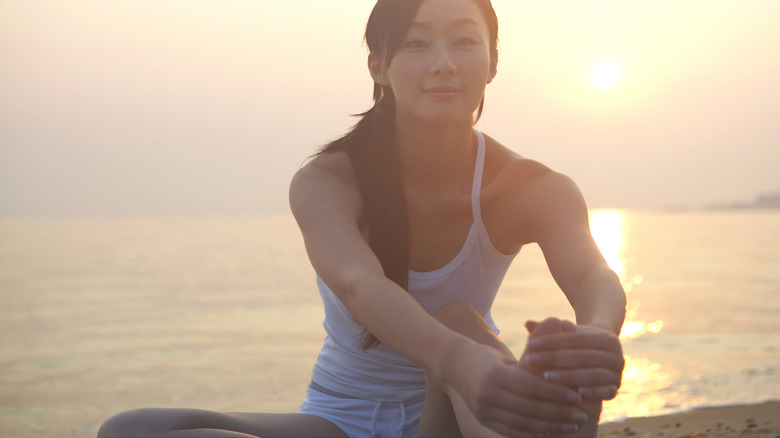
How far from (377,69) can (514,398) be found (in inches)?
60.7

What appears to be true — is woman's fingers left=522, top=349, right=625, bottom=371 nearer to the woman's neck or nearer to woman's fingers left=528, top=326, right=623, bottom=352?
woman's fingers left=528, top=326, right=623, bottom=352

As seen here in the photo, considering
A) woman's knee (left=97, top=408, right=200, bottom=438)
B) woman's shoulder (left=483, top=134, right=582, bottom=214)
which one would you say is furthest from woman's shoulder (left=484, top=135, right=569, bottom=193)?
woman's knee (left=97, top=408, right=200, bottom=438)

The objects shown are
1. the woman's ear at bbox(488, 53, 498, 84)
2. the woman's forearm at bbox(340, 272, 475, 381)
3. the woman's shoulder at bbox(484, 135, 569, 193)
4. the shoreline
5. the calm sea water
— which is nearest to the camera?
the woman's forearm at bbox(340, 272, 475, 381)

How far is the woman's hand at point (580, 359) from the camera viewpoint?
1.86 metres

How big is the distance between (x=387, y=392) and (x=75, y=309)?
→ 528 inches

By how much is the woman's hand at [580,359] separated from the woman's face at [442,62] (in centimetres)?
110

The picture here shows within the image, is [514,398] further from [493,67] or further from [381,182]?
[493,67]

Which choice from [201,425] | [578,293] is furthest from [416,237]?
[201,425]

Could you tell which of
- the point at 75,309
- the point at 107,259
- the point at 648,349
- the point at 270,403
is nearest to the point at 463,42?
the point at 270,403

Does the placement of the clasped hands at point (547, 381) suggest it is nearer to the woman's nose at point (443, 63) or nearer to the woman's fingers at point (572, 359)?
the woman's fingers at point (572, 359)

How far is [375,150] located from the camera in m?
2.88

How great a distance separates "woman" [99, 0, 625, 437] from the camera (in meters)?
2.30

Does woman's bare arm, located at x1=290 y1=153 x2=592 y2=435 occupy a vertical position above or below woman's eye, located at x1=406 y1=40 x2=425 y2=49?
below

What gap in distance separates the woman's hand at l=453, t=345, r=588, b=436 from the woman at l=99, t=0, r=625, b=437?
12cm
